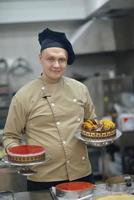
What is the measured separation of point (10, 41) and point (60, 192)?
3888 mm

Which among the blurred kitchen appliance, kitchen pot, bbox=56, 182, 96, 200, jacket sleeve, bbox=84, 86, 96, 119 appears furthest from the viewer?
the blurred kitchen appliance

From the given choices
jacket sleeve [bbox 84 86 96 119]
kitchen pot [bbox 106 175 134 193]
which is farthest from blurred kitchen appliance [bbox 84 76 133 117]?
kitchen pot [bbox 106 175 134 193]

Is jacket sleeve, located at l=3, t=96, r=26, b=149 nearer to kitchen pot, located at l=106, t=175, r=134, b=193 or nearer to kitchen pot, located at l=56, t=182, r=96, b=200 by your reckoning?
kitchen pot, located at l=56, t=182, r=96, b=200

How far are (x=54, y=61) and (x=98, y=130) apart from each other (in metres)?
0.38

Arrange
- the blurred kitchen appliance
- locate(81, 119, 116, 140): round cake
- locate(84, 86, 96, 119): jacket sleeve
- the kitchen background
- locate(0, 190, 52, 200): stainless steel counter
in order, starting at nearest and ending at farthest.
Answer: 1. locate(0, 190, 52, 200): stainless steel counter
2. locate(81, 119, 116, 140): round cake
3. locate(84, 86, 96, 119): jacket sleeve
4. the kitchen background
5. the blurred kitchen appliance

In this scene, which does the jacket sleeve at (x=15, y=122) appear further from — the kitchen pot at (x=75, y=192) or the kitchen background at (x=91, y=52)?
the kitchen background at (x=91, y=52)

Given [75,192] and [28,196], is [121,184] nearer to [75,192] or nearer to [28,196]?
[75,192]

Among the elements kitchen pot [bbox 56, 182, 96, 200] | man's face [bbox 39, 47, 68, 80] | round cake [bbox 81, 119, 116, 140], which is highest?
man's face [bbox 39, 47, 68, 80]

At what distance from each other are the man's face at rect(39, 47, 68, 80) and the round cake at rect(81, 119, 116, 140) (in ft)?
0.93

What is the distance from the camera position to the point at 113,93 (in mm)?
4645

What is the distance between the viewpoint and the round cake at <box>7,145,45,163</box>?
1.61m

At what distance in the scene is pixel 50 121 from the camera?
1855 millimetres

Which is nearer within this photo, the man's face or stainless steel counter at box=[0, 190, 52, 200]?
stainless steel counter at box=[0, 190, 52, 200]

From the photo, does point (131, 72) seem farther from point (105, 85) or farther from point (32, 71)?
point (32, 71)
